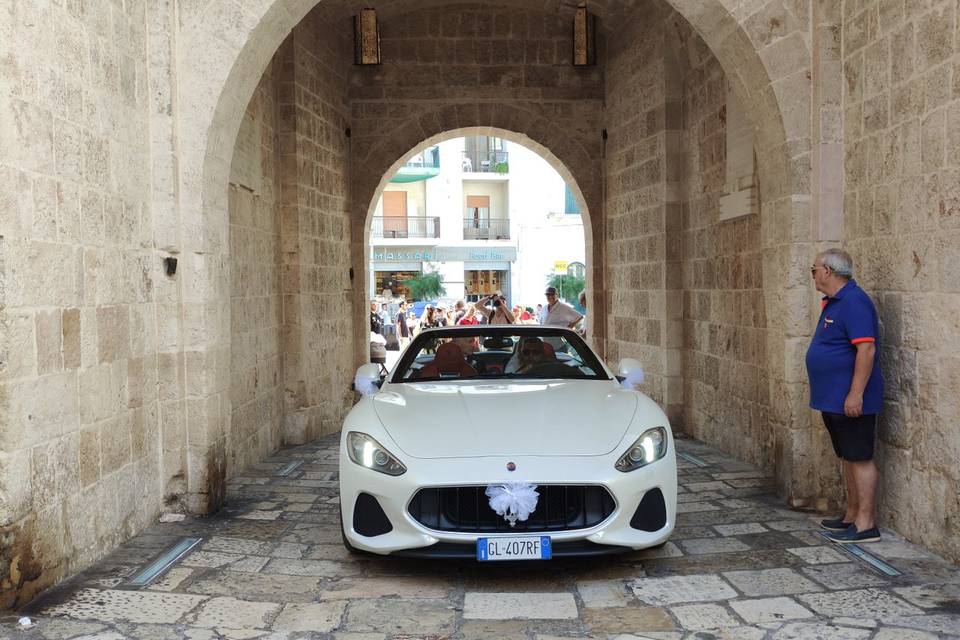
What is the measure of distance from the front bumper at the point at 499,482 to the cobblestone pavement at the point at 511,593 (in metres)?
0.22

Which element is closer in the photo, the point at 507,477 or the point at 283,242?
the point at 507,477

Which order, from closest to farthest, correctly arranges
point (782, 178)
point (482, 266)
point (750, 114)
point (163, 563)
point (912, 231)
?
1. point (163, 563)
2. point (912, 231)
3. point (782, 178)
4. point (750, 114)
5. point (482, 266)

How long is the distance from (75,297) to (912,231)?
4.36 metres

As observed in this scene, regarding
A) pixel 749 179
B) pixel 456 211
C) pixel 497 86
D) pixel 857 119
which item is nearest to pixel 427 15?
pixel 497 86

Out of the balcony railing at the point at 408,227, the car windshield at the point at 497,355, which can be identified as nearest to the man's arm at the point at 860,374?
Result: the car windshield at the point at 497,355

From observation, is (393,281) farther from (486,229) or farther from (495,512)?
(495,512)

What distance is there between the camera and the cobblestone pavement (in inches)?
139

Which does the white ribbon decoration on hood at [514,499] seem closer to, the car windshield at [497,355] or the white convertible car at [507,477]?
the white convertible car at [507,477]

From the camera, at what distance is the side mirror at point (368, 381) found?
17.3 feet

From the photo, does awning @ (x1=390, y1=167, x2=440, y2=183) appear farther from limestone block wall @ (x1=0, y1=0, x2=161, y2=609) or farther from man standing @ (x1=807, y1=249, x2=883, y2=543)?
man standing @ (x1=807, y1=249, x2=883, y2=543)

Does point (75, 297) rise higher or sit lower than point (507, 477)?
higher

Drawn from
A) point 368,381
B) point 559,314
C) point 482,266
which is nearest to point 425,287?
point 482,266

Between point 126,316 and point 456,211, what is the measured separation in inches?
1283

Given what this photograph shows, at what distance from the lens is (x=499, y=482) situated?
3.89 metres
